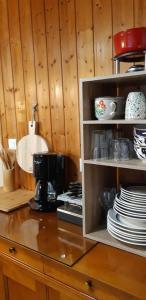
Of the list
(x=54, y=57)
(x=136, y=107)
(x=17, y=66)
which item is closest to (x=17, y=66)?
(x=17, y=66)

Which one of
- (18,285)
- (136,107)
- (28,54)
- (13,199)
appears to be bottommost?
(18,285)

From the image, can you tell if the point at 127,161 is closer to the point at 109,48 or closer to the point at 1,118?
the point at 109,48

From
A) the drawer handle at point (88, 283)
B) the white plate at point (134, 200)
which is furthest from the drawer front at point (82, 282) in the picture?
the white plate at point (134, 200)

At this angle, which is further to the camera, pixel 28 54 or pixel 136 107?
pixel 28 54

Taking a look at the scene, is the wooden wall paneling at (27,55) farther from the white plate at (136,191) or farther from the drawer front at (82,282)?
the drawer front at (82,282)

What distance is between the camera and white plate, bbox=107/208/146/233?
1.04 metres

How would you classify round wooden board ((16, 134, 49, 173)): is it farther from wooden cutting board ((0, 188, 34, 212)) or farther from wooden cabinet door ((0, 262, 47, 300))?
wooden cabinet door ((0, 262, 47, 300))

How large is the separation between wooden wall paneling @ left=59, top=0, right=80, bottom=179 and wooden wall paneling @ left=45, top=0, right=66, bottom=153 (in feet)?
0.11

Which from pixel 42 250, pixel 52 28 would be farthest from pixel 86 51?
pixel 42 250

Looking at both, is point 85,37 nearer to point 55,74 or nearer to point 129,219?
point 55,74

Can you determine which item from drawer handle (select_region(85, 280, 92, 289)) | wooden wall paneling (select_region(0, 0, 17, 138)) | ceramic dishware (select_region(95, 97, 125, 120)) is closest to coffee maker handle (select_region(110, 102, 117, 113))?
ceramic dishware (select_region(95, 97, 125, 120))

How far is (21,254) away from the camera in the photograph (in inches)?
Result: 45.9

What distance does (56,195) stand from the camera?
1.54 m

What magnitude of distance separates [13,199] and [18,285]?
602 mm
